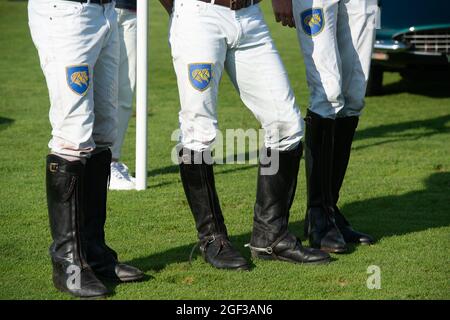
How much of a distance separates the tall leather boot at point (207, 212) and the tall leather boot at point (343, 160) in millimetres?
891

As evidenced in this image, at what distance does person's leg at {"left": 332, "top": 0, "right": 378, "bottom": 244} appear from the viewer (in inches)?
231

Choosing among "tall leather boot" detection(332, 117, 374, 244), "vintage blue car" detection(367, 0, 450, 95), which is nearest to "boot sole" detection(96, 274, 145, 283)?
"tall leather boot" detection(332, 117, 374, 244)

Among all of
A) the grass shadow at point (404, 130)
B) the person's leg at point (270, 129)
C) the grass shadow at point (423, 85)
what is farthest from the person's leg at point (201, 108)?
the grass shadow at point (423, 85)

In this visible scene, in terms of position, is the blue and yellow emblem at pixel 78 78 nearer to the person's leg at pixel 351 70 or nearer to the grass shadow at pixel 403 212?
the person's leg at pixel 351 70

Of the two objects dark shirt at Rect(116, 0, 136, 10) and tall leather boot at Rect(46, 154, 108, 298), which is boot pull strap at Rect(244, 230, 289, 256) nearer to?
tall leather boot at Rect(46, 154, 108, 298)

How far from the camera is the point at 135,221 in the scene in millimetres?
6508

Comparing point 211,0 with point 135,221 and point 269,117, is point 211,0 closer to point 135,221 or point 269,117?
point 269,117

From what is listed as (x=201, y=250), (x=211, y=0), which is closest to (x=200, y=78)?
(x=211, y=0)

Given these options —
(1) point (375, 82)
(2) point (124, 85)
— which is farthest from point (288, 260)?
(1) point (375, 82)

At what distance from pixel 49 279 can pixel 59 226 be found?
402mm

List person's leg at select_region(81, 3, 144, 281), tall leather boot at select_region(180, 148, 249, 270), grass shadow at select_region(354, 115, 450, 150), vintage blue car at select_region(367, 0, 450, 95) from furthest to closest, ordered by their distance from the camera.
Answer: vintage blue car at select_region(367, 0, 450, 95) → grass shadow at select_region(354, 115, 450, 150) → tall leather boot at select_region(180, 148, 249, 270) → person's leg at select_region(81, 3, 144, 281)

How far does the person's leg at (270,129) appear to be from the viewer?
17.2 feet

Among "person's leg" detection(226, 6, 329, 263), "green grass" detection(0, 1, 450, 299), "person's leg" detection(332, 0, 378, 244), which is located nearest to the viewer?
"green grass" detection(0, 1, 450, 299)

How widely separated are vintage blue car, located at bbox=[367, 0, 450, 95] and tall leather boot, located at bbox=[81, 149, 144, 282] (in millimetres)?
6295
